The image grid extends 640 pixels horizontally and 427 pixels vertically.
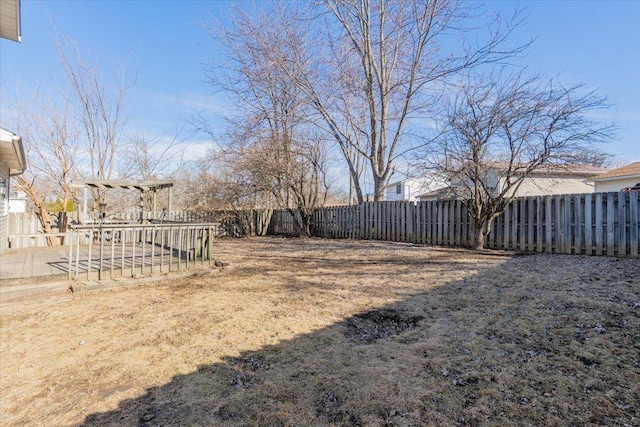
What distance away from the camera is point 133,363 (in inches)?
119

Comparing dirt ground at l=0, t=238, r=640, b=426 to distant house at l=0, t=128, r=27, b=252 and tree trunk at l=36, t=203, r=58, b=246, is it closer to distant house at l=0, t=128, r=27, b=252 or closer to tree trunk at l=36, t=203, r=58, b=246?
distant house at l=0, t=128, r=27, b=252

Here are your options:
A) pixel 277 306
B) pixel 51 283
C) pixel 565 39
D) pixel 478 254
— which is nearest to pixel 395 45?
pixel 565 39

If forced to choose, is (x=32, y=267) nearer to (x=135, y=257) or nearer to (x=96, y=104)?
(x=135, y=257)

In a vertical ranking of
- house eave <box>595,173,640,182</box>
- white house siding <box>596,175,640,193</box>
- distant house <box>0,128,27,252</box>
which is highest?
house eave <box>595,173,640,182</box>

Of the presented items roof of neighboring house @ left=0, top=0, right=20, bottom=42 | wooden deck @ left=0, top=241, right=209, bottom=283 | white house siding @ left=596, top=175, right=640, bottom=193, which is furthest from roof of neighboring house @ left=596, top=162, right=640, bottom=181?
roof of neighboring house @ left=0, top=0, right=20, bottom=42

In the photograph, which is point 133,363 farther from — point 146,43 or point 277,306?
point 146,43

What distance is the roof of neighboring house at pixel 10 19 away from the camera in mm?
6379

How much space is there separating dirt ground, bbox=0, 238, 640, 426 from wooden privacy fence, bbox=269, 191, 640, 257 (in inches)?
88.3

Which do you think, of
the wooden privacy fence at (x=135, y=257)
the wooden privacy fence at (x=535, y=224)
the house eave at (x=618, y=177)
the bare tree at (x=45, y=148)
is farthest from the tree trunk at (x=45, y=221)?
the house eave at (x=618, y=177)

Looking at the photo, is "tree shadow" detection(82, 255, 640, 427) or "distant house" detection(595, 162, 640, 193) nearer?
"tree shadow" detection(82, 255, 640, 427)

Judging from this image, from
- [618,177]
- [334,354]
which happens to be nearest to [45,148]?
[334,354]

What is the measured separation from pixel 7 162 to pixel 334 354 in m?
10.8

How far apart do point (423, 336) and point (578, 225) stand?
6566 millimetres

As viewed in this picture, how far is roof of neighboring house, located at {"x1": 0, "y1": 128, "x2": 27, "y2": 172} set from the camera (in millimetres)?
Answer: 6590
